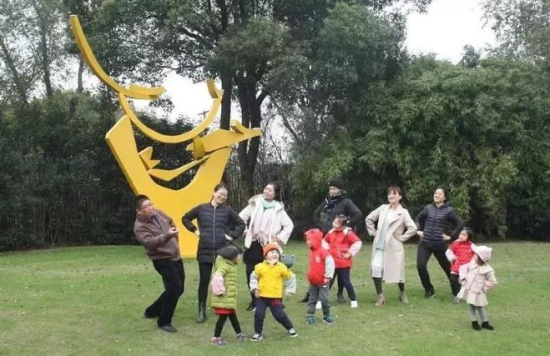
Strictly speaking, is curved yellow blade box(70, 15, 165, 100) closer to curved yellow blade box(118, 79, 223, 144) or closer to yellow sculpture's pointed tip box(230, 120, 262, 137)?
curved yellow blade box(118, 79, 223, 144)

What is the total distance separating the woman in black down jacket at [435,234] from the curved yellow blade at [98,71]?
6523 millimetres

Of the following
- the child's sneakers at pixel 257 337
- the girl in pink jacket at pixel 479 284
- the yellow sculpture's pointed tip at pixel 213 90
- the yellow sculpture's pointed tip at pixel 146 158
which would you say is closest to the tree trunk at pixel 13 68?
the yellow sculpture's pointed tip at pixel 213 90

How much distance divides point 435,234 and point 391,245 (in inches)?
28.1

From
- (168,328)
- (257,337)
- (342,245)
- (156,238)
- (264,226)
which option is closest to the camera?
(257,337)

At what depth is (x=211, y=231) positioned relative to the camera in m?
7.03

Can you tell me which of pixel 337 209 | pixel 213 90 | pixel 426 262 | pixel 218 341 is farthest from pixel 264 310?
pixel 213 90

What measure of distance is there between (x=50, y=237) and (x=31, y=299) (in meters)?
9.80

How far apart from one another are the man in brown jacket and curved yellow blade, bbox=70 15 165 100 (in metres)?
6.34

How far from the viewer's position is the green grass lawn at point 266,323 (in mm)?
6070

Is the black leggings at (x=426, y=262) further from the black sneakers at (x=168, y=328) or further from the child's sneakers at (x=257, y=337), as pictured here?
the black sneakers at (x=168, y=328)

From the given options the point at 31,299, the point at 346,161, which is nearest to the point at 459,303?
the point at 31,299

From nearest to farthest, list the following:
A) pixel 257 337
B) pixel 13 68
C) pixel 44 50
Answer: pixel 257 337 → pixel 13 68 → pixel 44 50

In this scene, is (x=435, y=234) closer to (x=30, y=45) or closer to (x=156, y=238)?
(x=156, y=238)

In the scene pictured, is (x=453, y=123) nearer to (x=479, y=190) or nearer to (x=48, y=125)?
(x=479, y=190)
